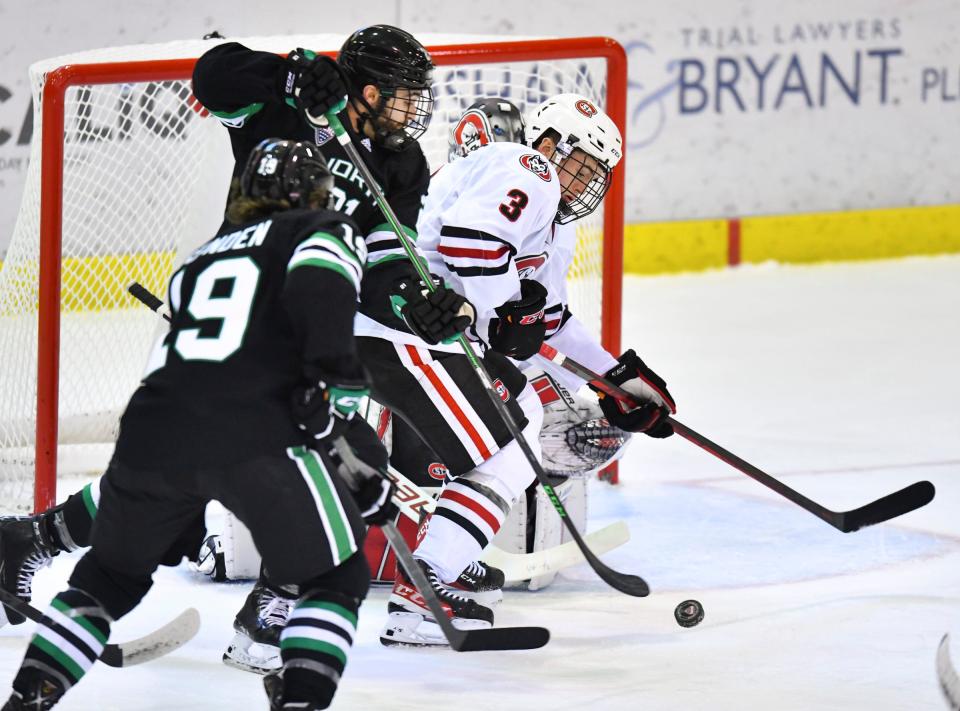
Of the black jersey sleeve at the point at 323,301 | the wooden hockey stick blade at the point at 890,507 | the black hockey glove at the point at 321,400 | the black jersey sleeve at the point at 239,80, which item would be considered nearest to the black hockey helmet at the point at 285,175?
the black jersey sleeve at the point at 323,301

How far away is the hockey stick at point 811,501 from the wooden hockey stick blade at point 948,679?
68 cm

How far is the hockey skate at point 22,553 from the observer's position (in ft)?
9.50

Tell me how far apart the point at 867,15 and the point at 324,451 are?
5177mm

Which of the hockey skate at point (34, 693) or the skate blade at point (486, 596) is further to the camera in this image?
the skate blade at point (486, 596)

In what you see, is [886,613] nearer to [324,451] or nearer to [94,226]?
[324,451]

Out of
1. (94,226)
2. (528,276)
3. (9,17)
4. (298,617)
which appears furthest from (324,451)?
(9,17)

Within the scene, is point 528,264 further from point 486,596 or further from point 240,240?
point 240,240

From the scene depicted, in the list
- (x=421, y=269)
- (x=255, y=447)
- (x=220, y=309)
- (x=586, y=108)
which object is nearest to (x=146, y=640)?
(x=255, y=447)

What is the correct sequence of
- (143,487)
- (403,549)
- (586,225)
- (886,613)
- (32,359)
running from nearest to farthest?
1. (143,487)
2. (403,549)
3. (886,613)
4. (32,359)
5. (586,225)

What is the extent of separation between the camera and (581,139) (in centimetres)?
315

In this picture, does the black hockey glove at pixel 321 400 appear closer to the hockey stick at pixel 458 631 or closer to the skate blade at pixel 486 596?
the hockey stick at pixel 458 631

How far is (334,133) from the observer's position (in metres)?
2.89

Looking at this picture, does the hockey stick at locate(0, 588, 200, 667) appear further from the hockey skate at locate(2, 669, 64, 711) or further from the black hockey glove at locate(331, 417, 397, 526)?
the black hockey glove at locate(331, 417, 397, 526)

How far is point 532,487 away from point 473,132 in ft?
2.73
